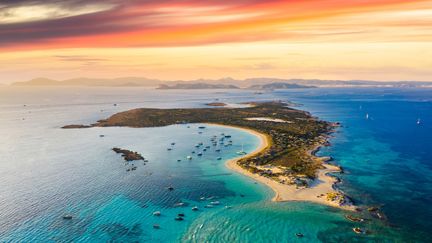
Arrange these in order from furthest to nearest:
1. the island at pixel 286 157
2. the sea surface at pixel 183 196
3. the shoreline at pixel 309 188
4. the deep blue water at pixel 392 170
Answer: the island at pixel 286 157 → the shoreline at pixel 309 188 → the deep blue water at pixel 392 170 → the sea surface at pixel 183 196

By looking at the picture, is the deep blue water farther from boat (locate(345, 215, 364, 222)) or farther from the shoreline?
boat (locate(345, 215, 364, 222))

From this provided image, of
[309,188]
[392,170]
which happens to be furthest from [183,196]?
[392,170]

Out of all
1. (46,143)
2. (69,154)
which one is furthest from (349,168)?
(46,143)

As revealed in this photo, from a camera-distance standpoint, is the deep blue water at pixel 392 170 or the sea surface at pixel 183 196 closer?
the sea surface at pixel 183 196

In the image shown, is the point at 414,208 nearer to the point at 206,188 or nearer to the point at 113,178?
the point at 206,188

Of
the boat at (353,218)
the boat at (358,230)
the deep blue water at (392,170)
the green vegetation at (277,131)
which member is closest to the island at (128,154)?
the green vegetation at (277,131)

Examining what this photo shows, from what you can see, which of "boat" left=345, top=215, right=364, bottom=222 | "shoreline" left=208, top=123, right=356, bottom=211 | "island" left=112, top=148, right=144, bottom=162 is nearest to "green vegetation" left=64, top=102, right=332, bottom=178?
"shoreline" left=208, top=123, right=356, bottom=211

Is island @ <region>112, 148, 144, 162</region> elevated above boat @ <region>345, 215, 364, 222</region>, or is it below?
below

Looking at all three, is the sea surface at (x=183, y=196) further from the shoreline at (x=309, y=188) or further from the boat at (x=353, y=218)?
the shoreline at (x=309, y=188)

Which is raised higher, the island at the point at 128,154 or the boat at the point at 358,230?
the boat at the point at 358,230
